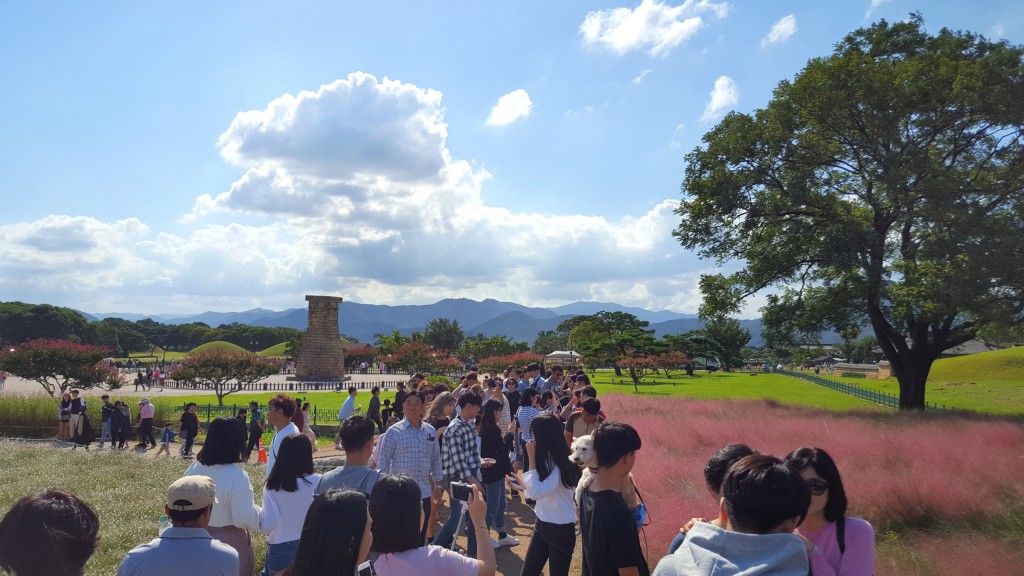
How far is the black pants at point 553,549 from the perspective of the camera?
14.1ft

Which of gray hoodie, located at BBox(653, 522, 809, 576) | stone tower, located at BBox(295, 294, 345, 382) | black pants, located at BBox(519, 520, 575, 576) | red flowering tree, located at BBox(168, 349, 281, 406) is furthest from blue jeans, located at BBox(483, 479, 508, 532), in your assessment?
stone tower, located at BBox(295, 294, 345, 382)

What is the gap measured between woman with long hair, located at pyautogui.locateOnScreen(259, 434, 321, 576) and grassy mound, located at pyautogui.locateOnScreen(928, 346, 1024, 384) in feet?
143

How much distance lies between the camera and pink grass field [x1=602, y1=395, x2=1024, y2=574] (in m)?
6.04

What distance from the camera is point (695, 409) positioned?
17.7 meters

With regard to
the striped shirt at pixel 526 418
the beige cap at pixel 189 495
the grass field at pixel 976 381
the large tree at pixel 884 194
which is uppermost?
the large tree at pixel 884 194

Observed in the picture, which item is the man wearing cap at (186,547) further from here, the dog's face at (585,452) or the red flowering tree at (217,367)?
the red flowering tree at (217,367)

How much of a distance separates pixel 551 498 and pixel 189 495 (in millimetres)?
2436

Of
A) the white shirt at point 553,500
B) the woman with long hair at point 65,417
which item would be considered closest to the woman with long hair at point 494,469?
the white shirt at point 553,500

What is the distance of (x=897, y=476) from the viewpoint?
310 inches

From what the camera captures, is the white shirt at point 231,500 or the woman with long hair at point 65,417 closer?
the white shirt at point 231,500

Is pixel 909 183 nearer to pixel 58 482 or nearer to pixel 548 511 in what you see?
pixel 548 511

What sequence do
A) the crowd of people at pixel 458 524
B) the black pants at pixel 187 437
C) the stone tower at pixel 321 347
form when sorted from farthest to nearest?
the stone tower at pixel 321 347, the black pants at pixel 187 437, the crowd of people at pixel 458 524

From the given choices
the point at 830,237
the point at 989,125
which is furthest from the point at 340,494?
the point at 989,125

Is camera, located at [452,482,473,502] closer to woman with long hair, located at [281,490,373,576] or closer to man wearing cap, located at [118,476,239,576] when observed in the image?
woman with long hair, located at [281,490,373,576]
